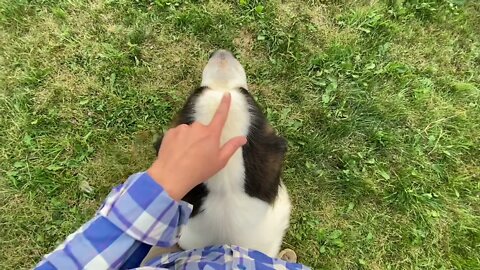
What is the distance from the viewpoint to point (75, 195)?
2902mm

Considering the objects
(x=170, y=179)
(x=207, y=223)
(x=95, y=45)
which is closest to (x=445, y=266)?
(x=207, y=223)

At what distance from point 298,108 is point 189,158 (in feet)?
4.83

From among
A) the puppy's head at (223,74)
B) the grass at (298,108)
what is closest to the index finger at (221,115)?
the puppy's head at (223,74)

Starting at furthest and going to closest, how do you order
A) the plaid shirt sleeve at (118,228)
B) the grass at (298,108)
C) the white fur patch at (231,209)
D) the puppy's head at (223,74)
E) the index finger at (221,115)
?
1. the grass at (298,108)
2. the puppy's head at (223,74)
3. the white fur patch at (231,209)
4. the index finger at (221,115)
5. the plaid shirt sleeve at (118,228)

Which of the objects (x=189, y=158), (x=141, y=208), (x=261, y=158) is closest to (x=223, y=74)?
(x=261, y=158)

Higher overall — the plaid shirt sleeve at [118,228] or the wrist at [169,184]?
the wrist at [169,184]

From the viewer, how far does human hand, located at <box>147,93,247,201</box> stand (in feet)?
5.49

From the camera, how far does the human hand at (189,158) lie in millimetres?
1672

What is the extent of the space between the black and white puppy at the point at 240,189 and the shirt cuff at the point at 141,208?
0.74 ft

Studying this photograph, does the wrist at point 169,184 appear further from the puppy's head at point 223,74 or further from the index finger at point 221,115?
the puppy's head at point 223,74

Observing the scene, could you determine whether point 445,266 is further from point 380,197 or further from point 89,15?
point 89,15

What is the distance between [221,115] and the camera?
1.82 meters

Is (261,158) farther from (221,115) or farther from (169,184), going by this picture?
(169,184)

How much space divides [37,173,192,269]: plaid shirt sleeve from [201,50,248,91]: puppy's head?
77 centimetres
